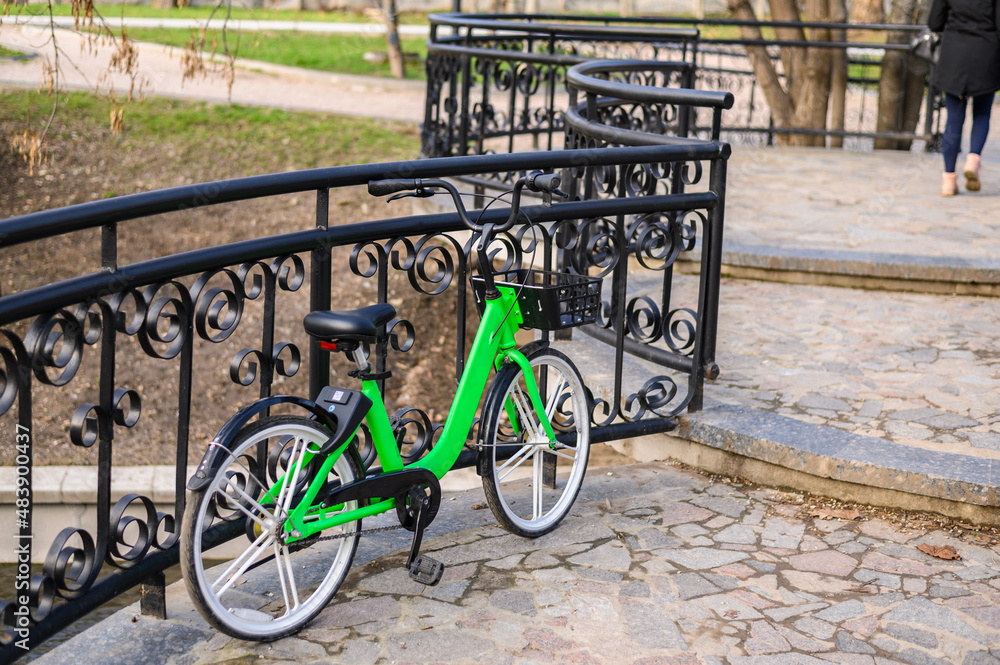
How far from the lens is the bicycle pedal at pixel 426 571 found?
336cm

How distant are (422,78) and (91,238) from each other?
9903 mm

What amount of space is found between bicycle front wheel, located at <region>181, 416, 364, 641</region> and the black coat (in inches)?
283

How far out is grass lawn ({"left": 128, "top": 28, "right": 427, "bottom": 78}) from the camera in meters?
20.1

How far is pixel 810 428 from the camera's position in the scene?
4.42m

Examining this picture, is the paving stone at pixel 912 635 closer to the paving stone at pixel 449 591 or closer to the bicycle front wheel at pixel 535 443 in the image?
the bicycle front wheel at pixel 535 443

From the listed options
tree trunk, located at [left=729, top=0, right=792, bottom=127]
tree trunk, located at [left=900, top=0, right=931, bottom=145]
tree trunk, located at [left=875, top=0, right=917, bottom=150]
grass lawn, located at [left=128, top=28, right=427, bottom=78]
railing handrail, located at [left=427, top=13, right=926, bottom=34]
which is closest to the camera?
railing handrail, located at [left=427, top=13, right=926, bottom=34]

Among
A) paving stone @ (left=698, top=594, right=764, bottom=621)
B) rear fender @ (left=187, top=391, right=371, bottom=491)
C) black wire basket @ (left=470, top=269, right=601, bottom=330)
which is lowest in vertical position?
paving stone @ (left=698, top=594, right=764, bottom=621)

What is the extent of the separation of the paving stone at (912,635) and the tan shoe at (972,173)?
689 centimetres

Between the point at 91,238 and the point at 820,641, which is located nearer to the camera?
the point at 820,641

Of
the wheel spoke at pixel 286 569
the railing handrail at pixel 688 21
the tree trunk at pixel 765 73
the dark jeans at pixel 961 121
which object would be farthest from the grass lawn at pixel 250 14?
the wheel spoke at pixel 286 569

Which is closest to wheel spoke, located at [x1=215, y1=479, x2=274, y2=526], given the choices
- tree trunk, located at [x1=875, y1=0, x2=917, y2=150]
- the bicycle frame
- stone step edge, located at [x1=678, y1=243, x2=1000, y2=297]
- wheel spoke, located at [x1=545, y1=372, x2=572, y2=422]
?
the bicycle frame

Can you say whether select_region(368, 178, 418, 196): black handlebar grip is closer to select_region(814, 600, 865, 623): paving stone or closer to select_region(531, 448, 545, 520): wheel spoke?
select_region(531, 448, 545, 520): wheel spoke

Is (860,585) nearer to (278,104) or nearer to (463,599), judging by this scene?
(463,599)

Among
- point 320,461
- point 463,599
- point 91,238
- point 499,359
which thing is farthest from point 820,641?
point 91,238
